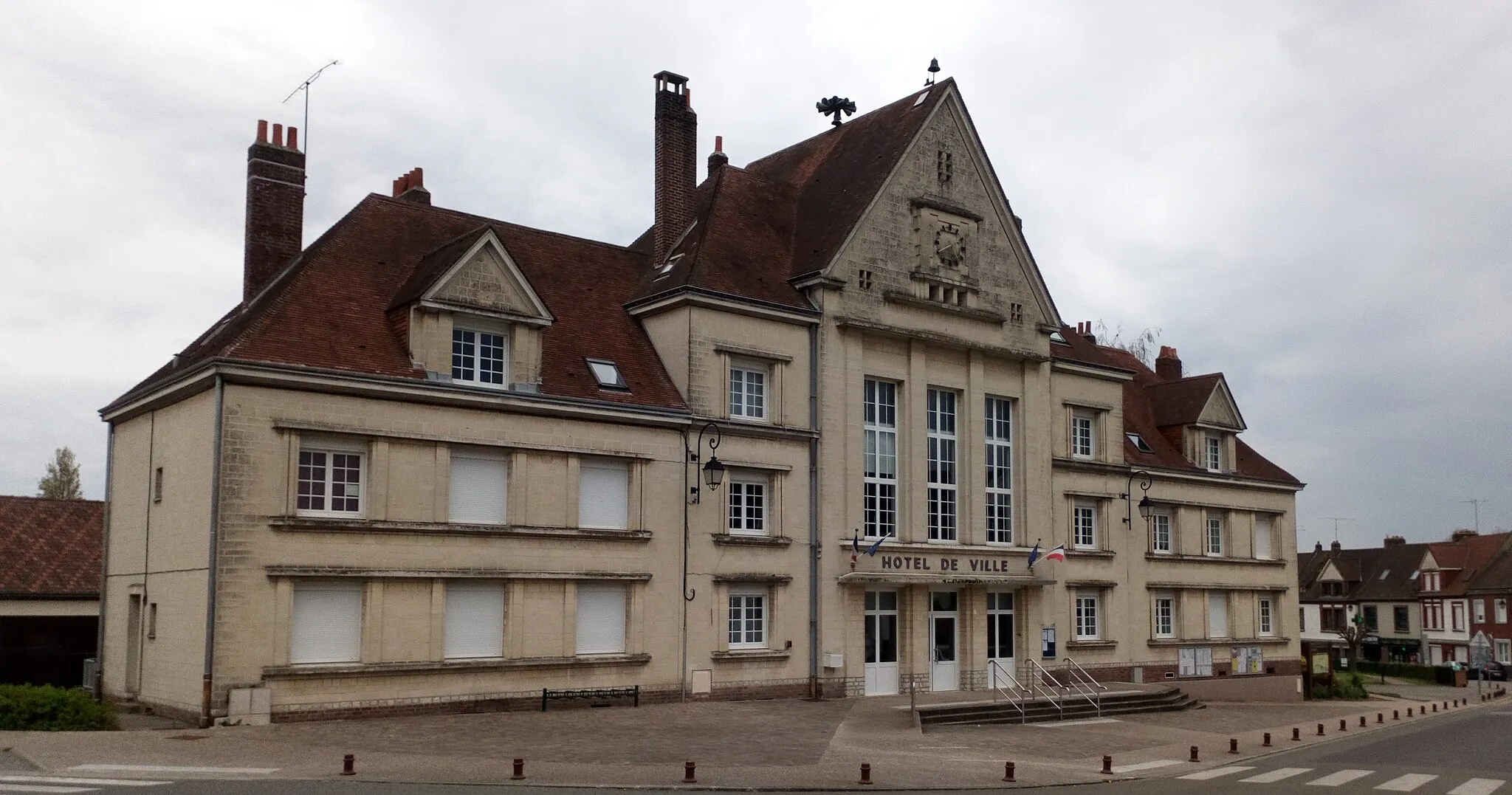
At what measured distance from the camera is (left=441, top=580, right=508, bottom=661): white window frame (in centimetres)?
2550

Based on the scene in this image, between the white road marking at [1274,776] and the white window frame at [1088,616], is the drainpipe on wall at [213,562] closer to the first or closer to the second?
the white road marking at [1274,776]

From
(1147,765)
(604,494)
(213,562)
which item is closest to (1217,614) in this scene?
(1147,765)

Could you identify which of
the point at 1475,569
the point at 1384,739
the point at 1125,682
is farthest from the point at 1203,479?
the point at 1475,569

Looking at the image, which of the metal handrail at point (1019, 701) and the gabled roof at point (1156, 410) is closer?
the metal handrail at point (1019, 701)

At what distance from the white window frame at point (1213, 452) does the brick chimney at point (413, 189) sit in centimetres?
2628

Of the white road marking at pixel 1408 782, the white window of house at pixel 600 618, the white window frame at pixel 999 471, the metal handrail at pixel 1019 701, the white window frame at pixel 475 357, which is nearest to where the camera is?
the white road marking at pixel 1408 782

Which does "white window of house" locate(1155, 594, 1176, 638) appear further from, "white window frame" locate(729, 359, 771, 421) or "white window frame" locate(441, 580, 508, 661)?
"white window frame" locate(441, 580, 508, 661)

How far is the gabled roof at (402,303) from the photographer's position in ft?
81.0

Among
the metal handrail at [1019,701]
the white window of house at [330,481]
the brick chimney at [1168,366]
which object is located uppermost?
the brick chimney at [1168,366]

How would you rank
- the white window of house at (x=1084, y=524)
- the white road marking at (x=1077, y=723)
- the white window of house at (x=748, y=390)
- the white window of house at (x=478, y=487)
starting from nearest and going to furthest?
1. the white window of house at (x=478, y=487)
2. the white road marking at (x=1077, y=723)
3. the white window of house at (x=748, y=390)
4. the white window of house at (x=1084, y=524)

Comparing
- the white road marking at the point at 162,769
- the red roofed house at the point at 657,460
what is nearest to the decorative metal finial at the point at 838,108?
the red roofed house at the point at 657,460

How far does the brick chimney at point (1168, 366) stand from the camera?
163 ft

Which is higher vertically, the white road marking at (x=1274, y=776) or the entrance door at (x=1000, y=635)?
the entrance door at (x=1000, y=635)

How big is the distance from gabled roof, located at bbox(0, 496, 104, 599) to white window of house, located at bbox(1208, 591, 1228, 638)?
105 ft
